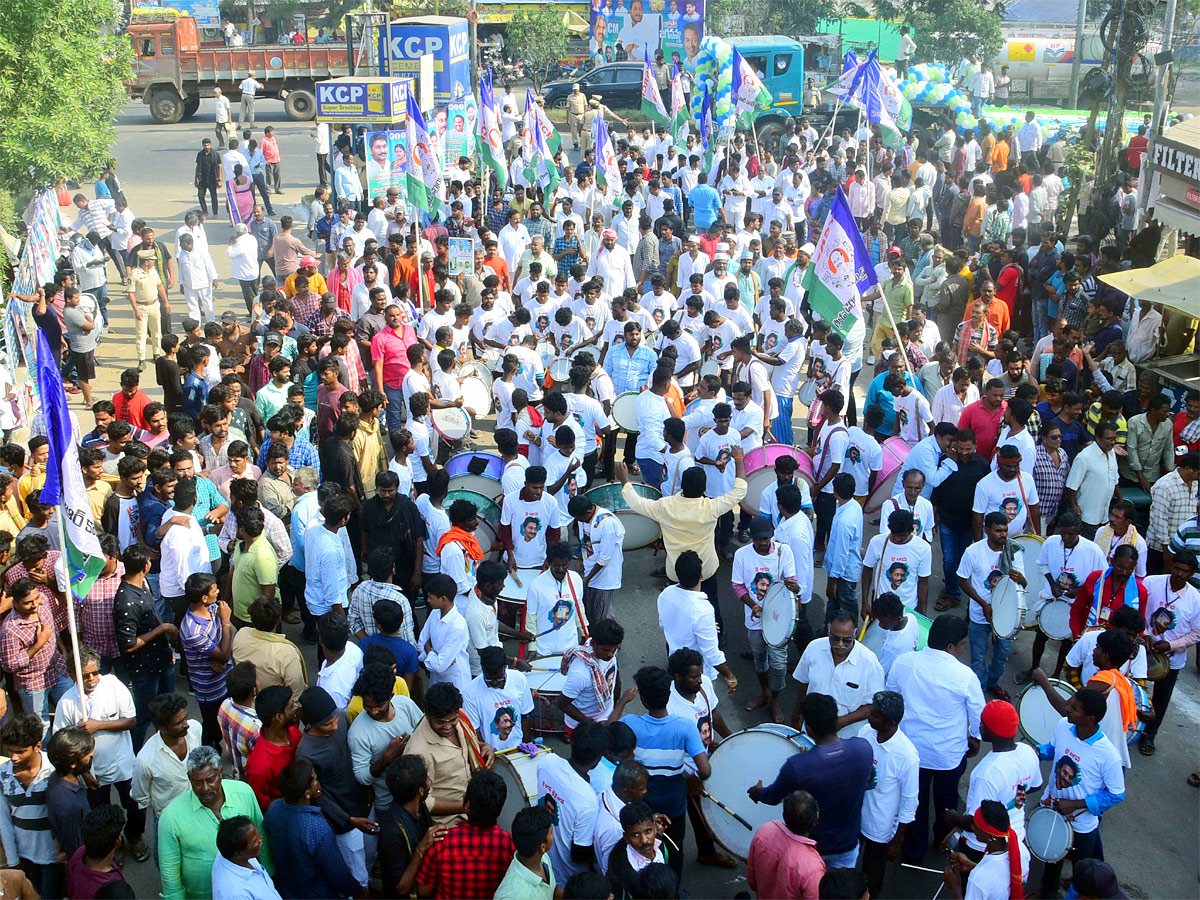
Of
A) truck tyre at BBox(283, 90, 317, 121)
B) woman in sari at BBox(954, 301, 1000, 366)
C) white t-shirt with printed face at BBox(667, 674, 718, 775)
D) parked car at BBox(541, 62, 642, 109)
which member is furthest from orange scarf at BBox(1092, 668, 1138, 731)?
truck tyre at BBox(283, 90, 317, 121)

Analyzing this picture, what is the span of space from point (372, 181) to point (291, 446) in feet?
32.0

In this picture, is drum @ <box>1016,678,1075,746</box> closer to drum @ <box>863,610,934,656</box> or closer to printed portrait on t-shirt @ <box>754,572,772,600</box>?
drum @ <box>863,610,934,656</box>

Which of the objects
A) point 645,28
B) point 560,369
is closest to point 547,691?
point 560,369

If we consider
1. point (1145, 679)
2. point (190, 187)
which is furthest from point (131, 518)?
point (190, 187)

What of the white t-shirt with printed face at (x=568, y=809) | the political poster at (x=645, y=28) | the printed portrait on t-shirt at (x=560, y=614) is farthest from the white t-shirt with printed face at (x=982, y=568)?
the political poster at (x=645, y=28)

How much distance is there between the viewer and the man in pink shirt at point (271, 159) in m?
24.1

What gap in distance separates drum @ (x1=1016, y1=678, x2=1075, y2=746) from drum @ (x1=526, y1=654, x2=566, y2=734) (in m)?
2.70

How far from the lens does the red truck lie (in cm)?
3384

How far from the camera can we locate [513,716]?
20.2 ft

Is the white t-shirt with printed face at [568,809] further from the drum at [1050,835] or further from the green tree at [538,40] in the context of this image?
the green tree at [538,40]

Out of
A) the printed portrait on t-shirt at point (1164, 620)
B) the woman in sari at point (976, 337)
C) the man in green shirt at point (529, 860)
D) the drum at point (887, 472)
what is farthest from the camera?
the woman in sari at point (976, 337)

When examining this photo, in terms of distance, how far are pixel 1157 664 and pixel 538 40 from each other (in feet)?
123

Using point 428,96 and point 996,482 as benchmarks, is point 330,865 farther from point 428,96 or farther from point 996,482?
point 428,96

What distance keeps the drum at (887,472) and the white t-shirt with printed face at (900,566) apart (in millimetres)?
1795
